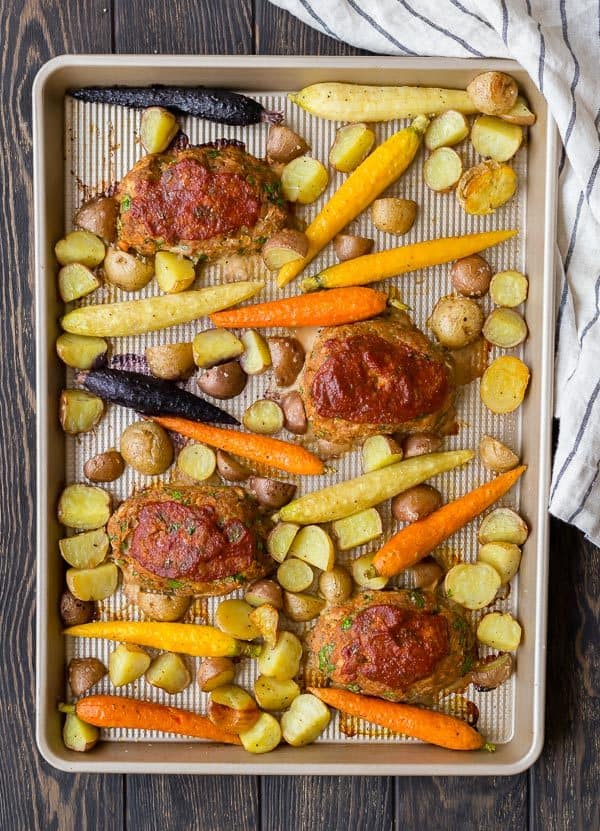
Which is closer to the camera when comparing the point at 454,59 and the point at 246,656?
the point at 454,59

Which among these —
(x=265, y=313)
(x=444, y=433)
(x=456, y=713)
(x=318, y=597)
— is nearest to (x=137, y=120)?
(x=265, y=313)

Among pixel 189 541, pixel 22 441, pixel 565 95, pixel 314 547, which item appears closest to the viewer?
pixel 565 95

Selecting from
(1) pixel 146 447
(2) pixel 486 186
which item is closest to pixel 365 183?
(2) pixel 486 186

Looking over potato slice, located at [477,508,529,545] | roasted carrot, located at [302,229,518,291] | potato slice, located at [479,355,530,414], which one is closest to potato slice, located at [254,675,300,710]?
potato slice, located at [477,508,529,545]

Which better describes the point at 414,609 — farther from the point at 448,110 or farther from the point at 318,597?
the point at 448,110

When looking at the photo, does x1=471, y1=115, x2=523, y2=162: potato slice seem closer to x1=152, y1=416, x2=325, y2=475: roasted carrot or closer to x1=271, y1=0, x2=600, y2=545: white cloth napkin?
x1=271, y1=0, x2=600, y2=545: white cloth napkin

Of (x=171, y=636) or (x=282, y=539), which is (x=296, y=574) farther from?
(x=171, y=636)
